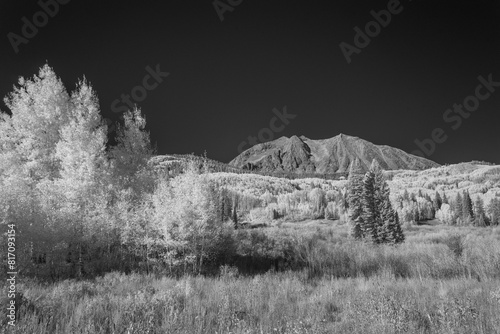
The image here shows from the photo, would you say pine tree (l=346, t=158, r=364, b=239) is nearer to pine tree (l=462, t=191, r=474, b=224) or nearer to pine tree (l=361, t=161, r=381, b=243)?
pine tree (l=361, t=161, r=381, b=243)

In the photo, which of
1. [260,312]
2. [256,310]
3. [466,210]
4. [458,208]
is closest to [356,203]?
[256,310]

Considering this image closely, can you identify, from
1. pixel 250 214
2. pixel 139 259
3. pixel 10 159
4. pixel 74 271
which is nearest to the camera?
pixel 74 271

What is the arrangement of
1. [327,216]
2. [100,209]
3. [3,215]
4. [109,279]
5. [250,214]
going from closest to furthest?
[3,215] → [109,279] → [100,209] → [327,216] → [250,214]

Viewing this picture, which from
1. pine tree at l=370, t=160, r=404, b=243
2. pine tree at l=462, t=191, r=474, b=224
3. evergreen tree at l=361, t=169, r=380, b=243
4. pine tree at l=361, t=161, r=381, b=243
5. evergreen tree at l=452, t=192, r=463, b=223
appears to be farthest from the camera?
evergreen tree at l=452, t=192, r=463, b=223

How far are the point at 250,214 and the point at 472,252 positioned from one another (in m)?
127

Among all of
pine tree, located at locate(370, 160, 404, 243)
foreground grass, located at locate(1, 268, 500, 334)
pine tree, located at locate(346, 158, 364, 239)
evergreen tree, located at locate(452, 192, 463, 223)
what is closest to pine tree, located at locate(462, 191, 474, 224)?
evergreen tree, located at locate(452, 192, 463, 223)

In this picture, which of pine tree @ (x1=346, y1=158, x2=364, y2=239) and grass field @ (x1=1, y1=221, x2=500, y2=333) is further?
pine tree @ (x1=346, y1=158, x2=364, y2=239)

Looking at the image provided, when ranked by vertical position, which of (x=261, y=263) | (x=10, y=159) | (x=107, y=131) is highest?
(x=107, y=131)

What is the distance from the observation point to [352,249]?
2295 cm

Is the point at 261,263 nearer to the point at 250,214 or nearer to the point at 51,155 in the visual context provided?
the point at 51,155

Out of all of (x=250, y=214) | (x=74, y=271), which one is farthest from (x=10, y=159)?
(x=250, y=214)

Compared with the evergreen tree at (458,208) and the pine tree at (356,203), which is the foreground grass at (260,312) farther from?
the evergreen tree at (458,208)

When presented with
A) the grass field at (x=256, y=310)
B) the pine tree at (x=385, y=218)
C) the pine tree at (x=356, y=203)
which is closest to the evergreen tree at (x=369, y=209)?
the pine tree at (x=385, y=218)

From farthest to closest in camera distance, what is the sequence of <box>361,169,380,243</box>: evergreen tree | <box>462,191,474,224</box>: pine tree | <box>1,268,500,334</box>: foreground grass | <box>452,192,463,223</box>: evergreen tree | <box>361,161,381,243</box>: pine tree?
<box>452,192,463,223</box>: evergreen tree
<box>462,191,474,224</box>: pine tree
<box>361,169,380,243</box>: evergreen tree
<box>361,161,381,243</box>: pine tree
<box>1,268,500,334</box>: foreground grass
